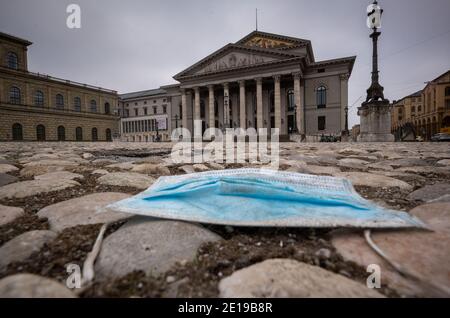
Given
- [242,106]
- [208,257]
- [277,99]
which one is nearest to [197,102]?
[242,106]

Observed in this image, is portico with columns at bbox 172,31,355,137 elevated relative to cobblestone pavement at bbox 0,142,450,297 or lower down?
elevated

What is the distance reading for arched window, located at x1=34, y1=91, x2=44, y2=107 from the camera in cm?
3057

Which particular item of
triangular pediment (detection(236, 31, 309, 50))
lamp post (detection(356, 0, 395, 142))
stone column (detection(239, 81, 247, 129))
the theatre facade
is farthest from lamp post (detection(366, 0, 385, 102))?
triangular pediment (detection(236, 31, 309, 50))

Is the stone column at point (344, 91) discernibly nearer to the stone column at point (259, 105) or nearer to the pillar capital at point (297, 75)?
the pillar capital at point (297, 75)

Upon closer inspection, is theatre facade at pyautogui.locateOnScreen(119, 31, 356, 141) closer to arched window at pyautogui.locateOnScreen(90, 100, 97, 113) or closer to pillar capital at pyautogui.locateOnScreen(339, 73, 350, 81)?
pillar capital at pyautogui.locateOnScreen(339, 73, 350, 81)

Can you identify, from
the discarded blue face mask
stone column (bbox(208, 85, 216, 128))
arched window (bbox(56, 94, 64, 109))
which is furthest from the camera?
arched window (bbox(56, 94, 64, 109))

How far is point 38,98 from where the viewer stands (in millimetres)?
30891

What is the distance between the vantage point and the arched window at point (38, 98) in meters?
30.6

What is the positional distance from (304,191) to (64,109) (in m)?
40.5

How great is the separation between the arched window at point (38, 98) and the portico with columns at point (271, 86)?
60.8 ft

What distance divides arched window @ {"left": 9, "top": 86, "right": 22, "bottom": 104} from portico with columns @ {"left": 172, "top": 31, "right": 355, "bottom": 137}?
19.9 meters

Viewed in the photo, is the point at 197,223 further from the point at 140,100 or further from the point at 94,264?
the point at 140,100

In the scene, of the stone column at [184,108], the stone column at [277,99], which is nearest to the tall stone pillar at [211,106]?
the stone column at [184,108]
